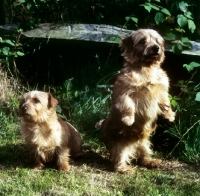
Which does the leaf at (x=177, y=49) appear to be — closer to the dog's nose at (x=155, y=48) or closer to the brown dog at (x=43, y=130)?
the dog's nose at (x=155, y=48)

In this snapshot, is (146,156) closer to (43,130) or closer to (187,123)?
(187,123)

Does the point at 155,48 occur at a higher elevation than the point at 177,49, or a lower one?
higher

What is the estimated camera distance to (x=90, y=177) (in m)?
4.93

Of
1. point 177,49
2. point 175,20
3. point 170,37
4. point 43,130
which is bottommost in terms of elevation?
point 43,130

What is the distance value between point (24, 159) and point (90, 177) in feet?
3.43

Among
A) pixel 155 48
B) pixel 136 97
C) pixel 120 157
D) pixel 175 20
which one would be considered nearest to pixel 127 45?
pixel 155 48

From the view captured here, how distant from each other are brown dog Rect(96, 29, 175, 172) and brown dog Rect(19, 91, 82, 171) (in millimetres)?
532

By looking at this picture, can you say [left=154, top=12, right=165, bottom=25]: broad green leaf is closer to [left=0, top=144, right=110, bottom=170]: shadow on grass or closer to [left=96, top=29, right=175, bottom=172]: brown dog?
[left=96, top=29, right=175, bottom=172]: brown dog

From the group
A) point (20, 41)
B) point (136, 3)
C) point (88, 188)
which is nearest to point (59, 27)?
point (20, 41)

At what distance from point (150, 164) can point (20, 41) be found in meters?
3.03

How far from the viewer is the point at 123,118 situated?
4637mm

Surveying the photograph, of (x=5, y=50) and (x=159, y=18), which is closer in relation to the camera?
(x=159, y=18)

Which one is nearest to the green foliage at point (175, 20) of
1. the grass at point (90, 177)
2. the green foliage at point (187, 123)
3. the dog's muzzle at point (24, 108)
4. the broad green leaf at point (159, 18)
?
the broad green leaf at point (159, 18)

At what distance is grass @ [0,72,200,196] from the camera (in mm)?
4555
